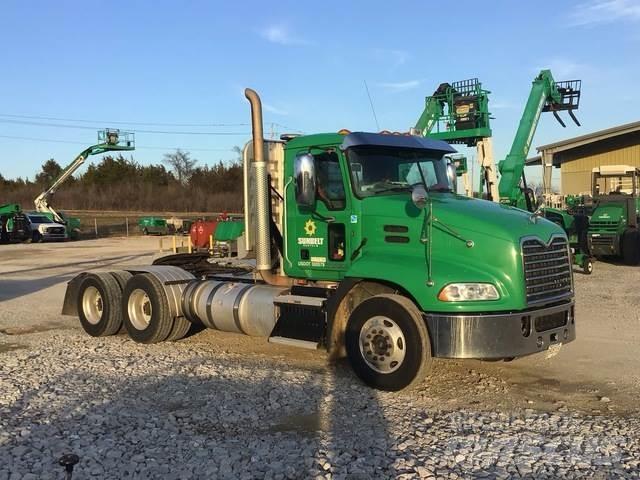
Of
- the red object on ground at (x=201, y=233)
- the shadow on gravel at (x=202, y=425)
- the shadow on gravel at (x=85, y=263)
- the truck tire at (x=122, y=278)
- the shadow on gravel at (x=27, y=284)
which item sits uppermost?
the red object on ground at (x=201, y=233)

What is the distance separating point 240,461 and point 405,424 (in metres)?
1.60

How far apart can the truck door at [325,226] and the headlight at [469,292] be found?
1.53 metres

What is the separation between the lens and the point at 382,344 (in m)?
6.64

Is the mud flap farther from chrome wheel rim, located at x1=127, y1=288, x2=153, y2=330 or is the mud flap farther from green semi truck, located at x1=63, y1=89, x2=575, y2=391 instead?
green semi truck, located at x1=63, y1=89, x2=575, y2=391

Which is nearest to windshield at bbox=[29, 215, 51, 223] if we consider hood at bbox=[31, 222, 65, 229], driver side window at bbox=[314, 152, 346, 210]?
hood at bbox=[31, 222, 65, 229]

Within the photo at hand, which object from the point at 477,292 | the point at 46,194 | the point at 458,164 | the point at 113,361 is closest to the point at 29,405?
the point at 113,361

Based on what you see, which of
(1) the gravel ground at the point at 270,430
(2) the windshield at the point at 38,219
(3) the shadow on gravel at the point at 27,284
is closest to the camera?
(1) the gravel ground at the point at 270,430

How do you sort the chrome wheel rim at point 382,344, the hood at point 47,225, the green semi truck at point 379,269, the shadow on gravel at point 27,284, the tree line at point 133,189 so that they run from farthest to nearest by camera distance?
the tree line at point 133,189, the hood at point 47,225, the shadow on gravel at point 27,284, the chrome wheel rim at point 382,344, the green semi truck at point 379,269

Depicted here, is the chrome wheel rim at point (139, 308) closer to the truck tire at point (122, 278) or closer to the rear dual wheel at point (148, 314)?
the rear dual wheel at point (148, 314)

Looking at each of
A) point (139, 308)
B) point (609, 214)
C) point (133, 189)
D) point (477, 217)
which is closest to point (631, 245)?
point (609, 214)

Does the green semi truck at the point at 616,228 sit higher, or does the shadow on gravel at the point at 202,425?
the green semi truck at the point at 616,228

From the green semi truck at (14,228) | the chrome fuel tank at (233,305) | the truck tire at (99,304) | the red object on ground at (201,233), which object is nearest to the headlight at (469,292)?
the chrome fuel tank at (233,305)

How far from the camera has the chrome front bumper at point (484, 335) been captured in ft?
20.3

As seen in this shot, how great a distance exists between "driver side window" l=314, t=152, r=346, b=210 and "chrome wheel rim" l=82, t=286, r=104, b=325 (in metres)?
4.52
